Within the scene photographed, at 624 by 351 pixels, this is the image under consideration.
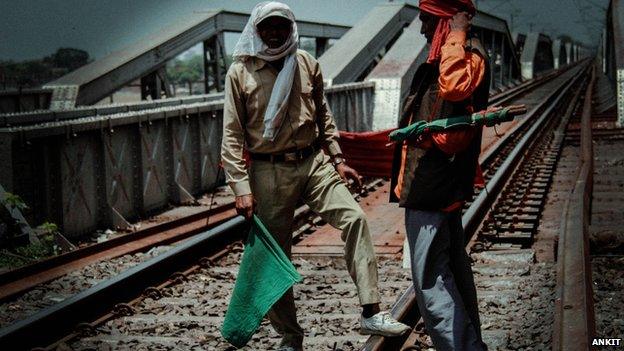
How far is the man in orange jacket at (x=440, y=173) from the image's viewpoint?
3869mm

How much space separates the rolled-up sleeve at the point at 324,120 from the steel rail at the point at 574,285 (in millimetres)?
1456

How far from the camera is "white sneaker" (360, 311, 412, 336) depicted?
15.2 feet

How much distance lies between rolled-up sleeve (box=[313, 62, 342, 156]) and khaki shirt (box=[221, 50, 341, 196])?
79 mm

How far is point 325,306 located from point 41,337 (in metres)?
1.78

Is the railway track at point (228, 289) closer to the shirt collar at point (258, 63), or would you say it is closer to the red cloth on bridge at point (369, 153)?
the red cloth on bridge at point (369, 153)

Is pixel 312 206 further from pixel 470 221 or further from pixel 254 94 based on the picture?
pixel 470 221

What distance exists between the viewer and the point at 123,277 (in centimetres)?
630

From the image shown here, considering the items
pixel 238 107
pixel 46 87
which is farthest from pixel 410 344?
pixel 46 87

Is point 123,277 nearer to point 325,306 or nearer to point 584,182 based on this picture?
point 325,306

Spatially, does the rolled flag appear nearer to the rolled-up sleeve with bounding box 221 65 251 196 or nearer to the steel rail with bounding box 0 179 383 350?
the rolled-up sleeve with bounding box 221 65 251 196

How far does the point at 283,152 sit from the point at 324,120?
0.37 meters

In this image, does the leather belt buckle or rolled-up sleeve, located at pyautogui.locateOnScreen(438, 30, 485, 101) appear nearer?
rolled-up sleeve, located at pyautogui.locateOnScreen(438, 30, 485, 101)

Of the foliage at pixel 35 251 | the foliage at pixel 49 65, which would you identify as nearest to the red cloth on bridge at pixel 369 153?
the foliage at pixel 35 251


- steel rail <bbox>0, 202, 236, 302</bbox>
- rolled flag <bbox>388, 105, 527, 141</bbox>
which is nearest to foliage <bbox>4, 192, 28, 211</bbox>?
steel rail <bbox>0, 202, 236, 302</bbox>
